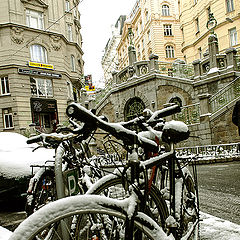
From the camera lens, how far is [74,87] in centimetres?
3275

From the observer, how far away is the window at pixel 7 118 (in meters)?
24.5

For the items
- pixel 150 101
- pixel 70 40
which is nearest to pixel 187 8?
pixel 70 40

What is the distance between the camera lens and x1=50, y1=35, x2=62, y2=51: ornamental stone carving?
27.6m

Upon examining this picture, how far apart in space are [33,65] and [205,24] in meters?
20.0

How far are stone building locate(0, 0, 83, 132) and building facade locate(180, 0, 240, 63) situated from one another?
15.6 meters

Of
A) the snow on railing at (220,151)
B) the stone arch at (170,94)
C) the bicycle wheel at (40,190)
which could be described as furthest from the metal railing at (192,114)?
the bicycle wheel at (40,190)

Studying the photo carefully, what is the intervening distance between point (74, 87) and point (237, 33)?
66.1ft

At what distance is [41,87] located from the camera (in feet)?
87.0

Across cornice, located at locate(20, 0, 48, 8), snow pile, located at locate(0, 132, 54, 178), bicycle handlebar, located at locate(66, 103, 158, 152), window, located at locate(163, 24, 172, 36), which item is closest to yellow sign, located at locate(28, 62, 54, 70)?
cornice, located at locate(20, 0, 48, 8)

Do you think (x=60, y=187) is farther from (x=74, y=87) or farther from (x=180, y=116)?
(x=74, y=87)

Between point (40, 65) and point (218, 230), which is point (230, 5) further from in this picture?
point (218, 230)

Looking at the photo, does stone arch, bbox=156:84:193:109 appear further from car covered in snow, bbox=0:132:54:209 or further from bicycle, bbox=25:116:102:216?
bicycle, bbox=25:116:102:216

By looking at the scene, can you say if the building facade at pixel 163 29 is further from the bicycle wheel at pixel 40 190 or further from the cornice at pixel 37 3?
the bicycle wheel at pixel 40 190

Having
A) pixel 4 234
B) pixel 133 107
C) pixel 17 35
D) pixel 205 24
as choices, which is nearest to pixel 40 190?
pixel 4 234
